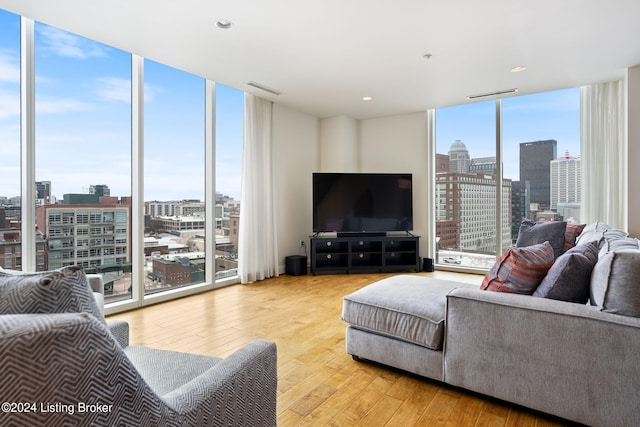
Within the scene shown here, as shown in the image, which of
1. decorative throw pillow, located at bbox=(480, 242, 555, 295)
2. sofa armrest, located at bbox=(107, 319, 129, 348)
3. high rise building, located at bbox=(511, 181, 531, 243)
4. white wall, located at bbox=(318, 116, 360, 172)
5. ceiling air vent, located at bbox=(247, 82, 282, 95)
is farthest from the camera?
white wall, located at bbox=(318, 116, 360, 172)

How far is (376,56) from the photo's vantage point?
3508 mm

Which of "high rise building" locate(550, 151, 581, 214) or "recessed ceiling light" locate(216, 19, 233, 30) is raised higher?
"recessed ceiling light" locate(216, 19, 233, 30)

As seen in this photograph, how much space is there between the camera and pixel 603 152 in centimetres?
426

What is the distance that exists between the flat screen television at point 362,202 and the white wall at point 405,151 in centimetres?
29

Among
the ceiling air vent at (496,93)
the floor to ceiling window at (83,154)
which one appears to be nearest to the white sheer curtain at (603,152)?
the ceiling air vent at (496,93)

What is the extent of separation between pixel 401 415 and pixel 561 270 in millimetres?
1100

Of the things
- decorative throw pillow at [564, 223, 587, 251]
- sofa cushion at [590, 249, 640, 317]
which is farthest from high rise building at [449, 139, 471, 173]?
sofa cushion at [590, 249, 640, 317]

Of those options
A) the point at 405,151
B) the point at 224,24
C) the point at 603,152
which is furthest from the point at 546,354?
the point at 405,151

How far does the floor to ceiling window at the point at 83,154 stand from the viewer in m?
3.01

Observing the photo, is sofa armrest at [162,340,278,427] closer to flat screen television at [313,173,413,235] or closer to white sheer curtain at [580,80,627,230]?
flat screen television at [313,173,413,235]

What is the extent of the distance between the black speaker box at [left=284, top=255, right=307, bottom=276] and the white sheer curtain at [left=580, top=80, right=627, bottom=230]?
381cm

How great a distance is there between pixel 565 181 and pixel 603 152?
21.5 inches

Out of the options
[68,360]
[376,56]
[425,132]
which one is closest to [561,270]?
[68,360]

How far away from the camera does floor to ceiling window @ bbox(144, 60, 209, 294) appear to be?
3799 mm
